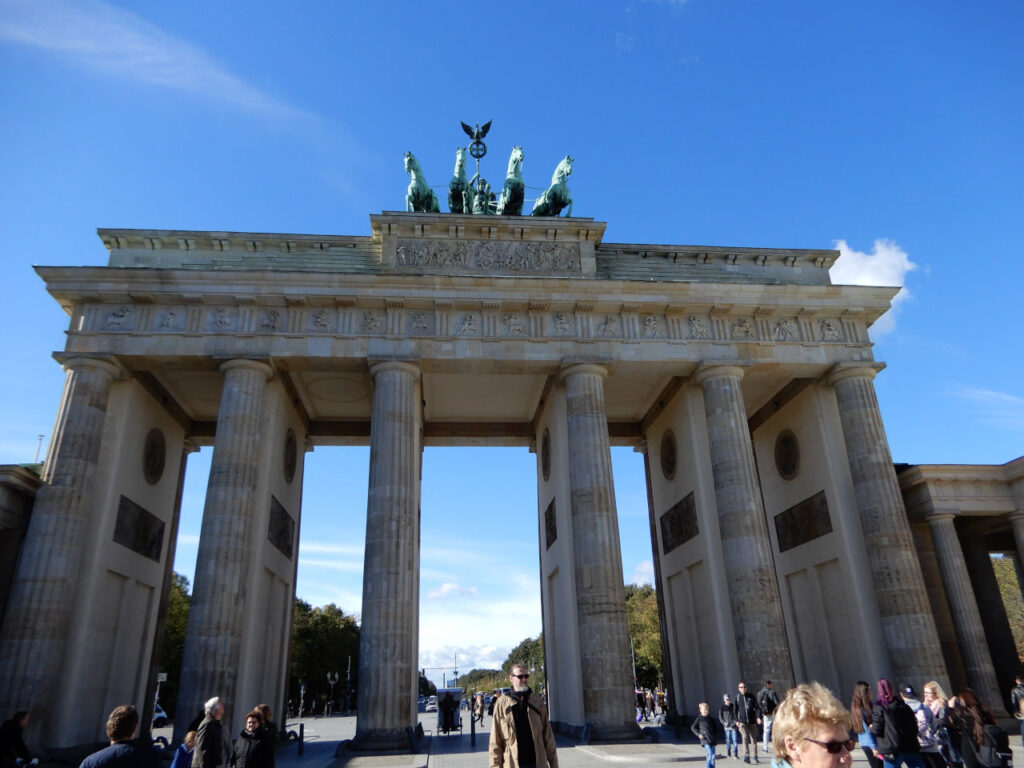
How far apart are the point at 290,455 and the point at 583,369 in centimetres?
1218

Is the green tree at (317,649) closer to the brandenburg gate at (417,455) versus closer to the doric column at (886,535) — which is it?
the brandenburg gate at (417,455)

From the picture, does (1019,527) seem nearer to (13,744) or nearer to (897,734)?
(897,734)

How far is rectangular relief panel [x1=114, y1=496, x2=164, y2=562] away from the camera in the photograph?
2241cm

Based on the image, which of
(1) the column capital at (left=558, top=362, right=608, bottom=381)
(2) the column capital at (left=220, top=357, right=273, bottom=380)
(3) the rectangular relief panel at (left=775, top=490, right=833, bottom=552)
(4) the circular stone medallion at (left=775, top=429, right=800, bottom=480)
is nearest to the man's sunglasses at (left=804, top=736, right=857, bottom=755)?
(1) the column capital at (left=558, top=362, right=608, bottom=381)

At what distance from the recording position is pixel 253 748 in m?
8.57

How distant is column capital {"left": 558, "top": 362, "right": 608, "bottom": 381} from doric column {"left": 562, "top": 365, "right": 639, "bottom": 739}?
0.11 feet

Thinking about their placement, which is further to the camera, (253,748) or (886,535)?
(886,535)

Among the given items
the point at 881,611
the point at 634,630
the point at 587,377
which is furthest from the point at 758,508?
the point at 634,630

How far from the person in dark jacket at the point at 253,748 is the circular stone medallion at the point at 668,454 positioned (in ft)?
68.2

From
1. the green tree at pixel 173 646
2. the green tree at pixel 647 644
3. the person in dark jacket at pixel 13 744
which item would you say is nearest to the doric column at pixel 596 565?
the person in dark jacket at pixel 13 744

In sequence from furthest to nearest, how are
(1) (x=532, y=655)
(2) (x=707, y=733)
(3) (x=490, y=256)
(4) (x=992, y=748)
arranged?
(1) (x=532, y=655), (3) (x=490, y=256), (2) (x=707, y=733), (4) (x=992, y=748)

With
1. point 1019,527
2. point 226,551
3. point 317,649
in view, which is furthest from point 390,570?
point 317,649

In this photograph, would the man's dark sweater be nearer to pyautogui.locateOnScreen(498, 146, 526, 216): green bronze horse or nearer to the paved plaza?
the paved plaza

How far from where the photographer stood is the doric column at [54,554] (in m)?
17.9
